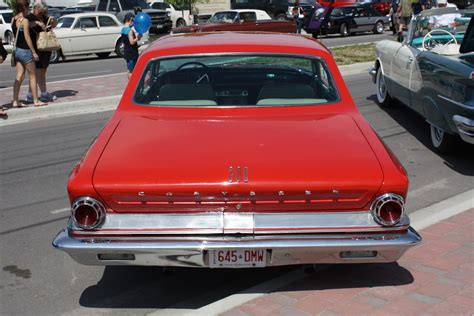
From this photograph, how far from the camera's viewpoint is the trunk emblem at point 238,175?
11.5 feet

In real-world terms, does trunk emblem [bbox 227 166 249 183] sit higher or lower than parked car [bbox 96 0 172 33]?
higher

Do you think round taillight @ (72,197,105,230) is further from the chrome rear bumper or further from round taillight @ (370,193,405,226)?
round taillight @ (370,193,405,226)

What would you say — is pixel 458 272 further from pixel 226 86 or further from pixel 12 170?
pixel 12 170

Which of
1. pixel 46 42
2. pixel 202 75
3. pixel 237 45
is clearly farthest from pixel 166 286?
pixel 46 42

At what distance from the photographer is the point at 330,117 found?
4.55m

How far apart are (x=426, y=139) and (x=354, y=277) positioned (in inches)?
189

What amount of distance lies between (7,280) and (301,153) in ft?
7.76

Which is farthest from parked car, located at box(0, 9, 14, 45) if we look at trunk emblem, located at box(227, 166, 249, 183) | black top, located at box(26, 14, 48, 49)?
trunk emblem, located at box(227, 166, 249, 183)

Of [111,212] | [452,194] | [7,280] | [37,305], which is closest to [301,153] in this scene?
[111,212]

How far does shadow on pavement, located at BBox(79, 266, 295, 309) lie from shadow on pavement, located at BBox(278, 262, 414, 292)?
0.30 m

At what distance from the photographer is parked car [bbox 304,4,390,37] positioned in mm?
28094

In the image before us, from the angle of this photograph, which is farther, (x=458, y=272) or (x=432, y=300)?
(x=458, y=272)

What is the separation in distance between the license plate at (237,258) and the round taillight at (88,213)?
673 mm

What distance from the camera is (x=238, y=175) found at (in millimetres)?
3531
